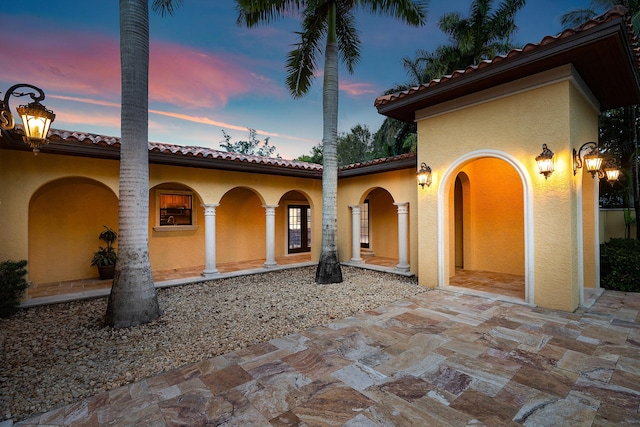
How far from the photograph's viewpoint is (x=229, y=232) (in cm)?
1087

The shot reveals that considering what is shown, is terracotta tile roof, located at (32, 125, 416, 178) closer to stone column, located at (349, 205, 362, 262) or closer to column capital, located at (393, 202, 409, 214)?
column capital, located at (393, 202, 409, 214)

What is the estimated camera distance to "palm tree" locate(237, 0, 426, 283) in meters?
7.41

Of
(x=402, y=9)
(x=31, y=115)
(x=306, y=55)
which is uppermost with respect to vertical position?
(x=402, y=9)

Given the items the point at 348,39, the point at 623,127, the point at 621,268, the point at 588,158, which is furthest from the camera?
the point at 623,127

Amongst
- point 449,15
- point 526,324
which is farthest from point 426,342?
point 449,15

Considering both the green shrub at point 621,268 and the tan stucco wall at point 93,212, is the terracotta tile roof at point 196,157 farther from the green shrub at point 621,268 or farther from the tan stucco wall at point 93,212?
the green shrub at point 621,268

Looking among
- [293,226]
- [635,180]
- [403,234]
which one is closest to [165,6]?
[403,234]

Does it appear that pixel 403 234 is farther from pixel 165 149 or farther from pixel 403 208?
pixel 165 149

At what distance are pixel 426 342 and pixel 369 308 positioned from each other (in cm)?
170

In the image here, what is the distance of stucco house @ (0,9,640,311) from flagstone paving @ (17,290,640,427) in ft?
6.44

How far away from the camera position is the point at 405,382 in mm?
3025

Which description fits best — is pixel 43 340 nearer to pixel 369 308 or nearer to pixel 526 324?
pixel 369 308

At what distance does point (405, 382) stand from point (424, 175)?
517cm

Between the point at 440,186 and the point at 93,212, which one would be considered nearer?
the point at 440,186
